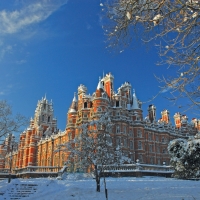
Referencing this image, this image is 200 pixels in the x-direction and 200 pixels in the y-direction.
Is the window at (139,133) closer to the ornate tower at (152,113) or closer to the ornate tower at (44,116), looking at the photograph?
the ornate tower at (152,113)

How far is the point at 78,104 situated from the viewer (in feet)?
159

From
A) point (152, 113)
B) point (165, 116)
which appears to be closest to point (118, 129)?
point (152, 113)

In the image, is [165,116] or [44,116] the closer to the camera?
[165,116]

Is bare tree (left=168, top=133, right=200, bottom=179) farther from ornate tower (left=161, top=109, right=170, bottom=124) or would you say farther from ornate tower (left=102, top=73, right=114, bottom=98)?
ornate tower (left=161, top=109, right=170, bottom=124)

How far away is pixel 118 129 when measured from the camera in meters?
43.5

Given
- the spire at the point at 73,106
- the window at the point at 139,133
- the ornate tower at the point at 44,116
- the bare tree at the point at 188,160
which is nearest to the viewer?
the bare tree at the point at 188,160

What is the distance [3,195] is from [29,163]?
45321mm

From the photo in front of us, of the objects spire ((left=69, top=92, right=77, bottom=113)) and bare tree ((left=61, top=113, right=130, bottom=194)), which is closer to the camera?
bare tree ((left=61, top=113, right=130, bottom=194))

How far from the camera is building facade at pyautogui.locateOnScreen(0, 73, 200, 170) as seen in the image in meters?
43.4

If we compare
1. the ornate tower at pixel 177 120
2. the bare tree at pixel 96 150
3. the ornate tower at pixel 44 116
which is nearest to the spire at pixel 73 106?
the ornate tower at pixel 44 116

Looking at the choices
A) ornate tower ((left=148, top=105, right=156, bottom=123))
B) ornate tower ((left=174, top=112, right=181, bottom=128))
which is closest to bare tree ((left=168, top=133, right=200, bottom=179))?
ornate tower ((left=148, top=105, right=156, bottom=123))

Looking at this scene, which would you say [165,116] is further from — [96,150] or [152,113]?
[96,150]

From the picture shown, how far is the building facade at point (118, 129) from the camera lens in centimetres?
4344

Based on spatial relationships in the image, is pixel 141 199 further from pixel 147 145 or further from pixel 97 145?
pixel 147 145
